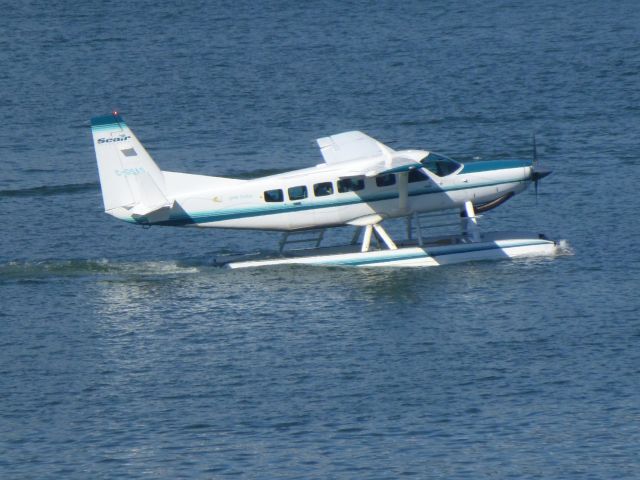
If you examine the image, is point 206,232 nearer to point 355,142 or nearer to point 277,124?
point 355,142

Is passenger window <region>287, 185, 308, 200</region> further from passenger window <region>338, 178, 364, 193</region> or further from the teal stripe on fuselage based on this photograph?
the teal stripe on fuselage

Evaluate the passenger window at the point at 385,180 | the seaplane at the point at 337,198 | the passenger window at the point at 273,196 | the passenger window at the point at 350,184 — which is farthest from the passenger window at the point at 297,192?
the passenger window at the point at 385,180

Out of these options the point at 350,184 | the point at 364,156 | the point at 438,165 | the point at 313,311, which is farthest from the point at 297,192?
the point at 313,311

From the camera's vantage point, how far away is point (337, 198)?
41688 millimetres

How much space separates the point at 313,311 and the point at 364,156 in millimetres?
6085

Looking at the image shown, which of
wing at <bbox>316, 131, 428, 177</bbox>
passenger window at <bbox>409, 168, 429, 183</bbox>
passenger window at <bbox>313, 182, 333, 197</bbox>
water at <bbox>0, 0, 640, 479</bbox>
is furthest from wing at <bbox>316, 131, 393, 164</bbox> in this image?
water at <bbox>0, 0, 640, 479</bbox>

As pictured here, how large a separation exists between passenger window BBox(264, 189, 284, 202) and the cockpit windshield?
393 centimetres

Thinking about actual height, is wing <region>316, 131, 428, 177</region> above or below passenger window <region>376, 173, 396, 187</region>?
above

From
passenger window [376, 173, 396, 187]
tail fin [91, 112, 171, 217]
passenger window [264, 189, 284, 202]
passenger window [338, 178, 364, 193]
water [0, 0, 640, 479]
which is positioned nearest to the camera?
water [0, 0, 640, 479]

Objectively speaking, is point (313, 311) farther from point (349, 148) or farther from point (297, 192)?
point (349, 148)

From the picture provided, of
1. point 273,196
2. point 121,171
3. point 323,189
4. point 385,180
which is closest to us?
point 121,171

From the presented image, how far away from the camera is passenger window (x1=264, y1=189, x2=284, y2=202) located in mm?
41347

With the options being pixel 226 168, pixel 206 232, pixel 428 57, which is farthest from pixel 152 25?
pixel 206 232

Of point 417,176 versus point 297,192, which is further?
point 417,176
